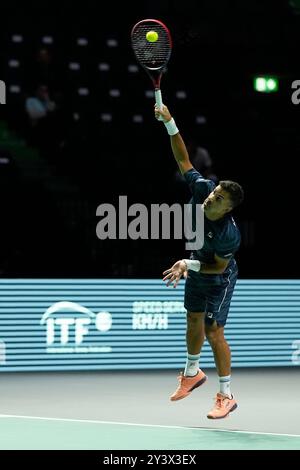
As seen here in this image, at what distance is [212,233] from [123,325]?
514 centimetres

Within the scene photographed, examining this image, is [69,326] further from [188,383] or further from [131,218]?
[188,383]

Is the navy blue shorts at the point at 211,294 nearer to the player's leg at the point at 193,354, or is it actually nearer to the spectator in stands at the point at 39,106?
the player's leg at the point at 193,354

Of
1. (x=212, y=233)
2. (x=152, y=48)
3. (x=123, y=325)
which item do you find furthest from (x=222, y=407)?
(x=123, y=325)

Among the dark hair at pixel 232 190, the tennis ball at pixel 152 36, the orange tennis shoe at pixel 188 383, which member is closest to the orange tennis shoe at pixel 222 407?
the orange tennis shoe at pixel 188 383

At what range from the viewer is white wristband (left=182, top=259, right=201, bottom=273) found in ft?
31.0

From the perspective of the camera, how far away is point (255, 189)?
752 inches

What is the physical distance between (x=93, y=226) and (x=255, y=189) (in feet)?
10.6

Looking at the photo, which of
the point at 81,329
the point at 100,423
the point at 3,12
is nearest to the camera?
the point at 100,423

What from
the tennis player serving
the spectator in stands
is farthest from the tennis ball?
the spectator in stands

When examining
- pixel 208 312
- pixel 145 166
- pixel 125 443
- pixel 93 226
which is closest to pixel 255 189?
pixel 145 166

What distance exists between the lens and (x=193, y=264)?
952 centimetres

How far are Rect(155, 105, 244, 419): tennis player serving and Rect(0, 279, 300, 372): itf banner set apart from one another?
14.1 ft

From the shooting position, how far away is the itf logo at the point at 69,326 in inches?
556
